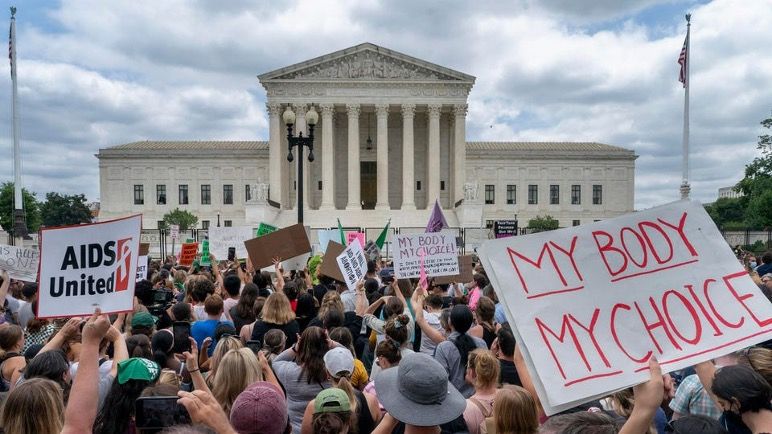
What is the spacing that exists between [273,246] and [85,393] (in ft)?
29.3

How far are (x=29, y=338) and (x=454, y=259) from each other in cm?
652

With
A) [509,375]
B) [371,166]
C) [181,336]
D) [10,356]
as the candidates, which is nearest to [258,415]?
[509,375]

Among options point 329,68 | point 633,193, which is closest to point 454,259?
point 329,68

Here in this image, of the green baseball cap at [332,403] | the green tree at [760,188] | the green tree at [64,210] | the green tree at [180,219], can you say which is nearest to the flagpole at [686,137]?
the green tree at [760,188]

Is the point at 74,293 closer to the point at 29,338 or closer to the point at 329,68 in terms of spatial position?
the point at 29,338

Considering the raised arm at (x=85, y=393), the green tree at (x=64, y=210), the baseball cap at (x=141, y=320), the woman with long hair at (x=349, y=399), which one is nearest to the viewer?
the raised arm at (x=85, y=393)

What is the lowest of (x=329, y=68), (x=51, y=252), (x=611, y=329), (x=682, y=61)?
(x=611, y=329)

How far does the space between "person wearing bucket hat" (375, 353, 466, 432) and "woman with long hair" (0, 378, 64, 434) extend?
171 centimetres

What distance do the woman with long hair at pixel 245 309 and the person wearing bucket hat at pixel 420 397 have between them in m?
4.68

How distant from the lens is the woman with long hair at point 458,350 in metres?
5.73

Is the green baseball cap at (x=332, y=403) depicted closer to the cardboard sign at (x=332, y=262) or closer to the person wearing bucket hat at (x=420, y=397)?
the person wearing bucket hat at (x=420, y=397)

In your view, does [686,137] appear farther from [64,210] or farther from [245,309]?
[64,210]

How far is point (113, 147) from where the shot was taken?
67.5m

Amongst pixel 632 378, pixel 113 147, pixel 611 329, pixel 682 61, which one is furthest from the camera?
pixel 113 147
